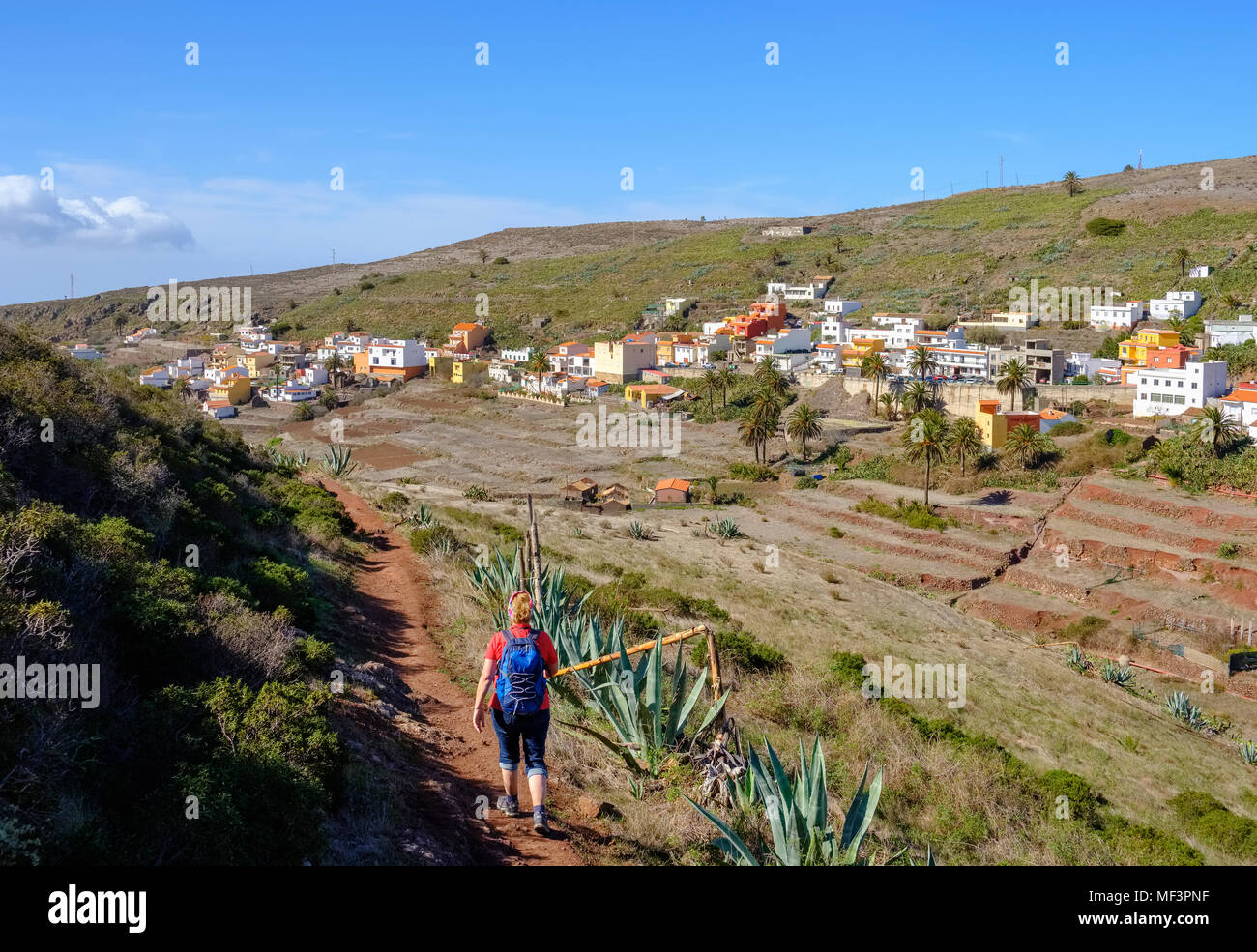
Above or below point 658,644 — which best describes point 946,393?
above

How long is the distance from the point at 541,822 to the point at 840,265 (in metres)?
97.6

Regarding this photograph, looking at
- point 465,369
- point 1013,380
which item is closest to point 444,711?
point 1013,380

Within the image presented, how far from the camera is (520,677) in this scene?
5727 millimetres

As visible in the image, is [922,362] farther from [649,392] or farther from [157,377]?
[157,377]

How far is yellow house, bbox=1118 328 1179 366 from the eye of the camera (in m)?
49.4

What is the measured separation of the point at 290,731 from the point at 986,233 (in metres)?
102

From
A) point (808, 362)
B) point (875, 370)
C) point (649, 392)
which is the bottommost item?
point (649, 392)

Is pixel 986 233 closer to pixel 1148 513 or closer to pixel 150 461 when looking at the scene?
pixel 1148 513

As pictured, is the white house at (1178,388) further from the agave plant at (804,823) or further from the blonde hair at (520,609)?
the blonde hair at (520,609)

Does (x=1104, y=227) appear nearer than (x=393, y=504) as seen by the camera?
No

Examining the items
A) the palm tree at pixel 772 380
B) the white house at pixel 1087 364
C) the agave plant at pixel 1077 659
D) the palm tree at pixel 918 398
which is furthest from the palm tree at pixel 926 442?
the agave plant at pixel 1077 659

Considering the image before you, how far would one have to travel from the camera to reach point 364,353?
77875 mm
